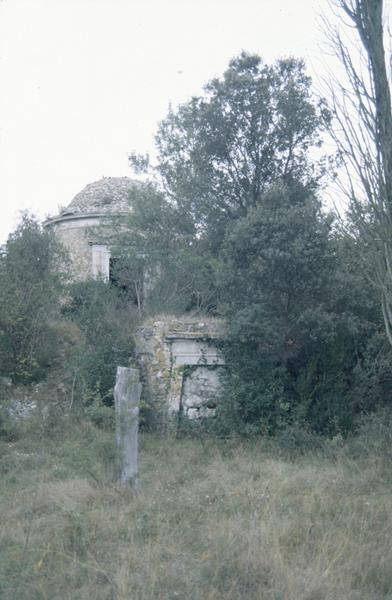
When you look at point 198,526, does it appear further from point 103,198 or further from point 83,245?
point 103,198

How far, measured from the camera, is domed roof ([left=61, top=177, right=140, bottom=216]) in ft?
71.6

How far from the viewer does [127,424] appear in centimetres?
745

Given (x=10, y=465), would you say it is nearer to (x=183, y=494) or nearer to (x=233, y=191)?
(x=183, y=494)

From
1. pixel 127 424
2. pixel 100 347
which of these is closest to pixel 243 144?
pixel 100 347

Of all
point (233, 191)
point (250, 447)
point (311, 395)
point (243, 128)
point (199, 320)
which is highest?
point (243, 128)

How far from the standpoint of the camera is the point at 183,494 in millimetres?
7457

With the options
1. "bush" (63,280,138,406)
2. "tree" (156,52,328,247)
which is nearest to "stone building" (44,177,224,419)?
"bush" (63,280,138,406)

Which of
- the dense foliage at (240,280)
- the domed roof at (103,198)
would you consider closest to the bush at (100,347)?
the dense foliage at (240,280)

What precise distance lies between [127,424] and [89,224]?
49.0 ft

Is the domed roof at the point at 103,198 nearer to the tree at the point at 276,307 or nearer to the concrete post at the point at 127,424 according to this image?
the tree at the point at 276,307

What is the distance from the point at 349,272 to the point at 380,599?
24.3 ft

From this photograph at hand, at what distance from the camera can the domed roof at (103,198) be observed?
21.8m

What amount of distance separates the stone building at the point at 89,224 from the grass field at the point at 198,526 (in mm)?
11703

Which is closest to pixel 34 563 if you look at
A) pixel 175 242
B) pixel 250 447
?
pixel 250 447
